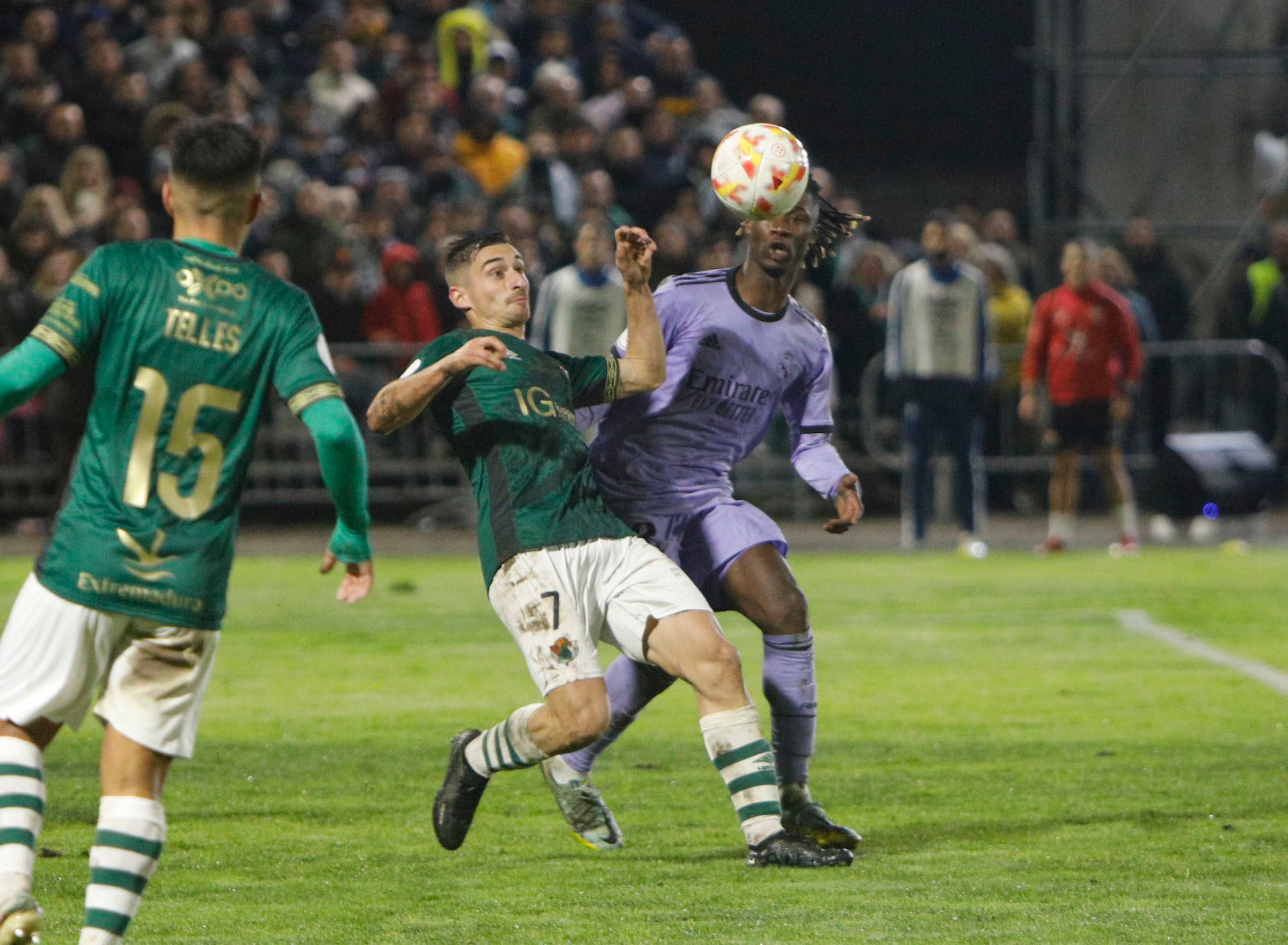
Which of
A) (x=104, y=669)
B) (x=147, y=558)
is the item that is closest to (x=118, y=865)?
(x=104, y=669)

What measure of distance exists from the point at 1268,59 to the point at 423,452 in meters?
10.3

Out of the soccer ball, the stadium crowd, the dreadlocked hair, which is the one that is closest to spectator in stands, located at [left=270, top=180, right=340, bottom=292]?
the stadium crowd

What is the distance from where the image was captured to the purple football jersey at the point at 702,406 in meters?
6.34

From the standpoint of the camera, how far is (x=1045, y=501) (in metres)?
18.7

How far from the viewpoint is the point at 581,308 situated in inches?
583

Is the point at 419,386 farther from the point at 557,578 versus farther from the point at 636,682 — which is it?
the point at 636,682

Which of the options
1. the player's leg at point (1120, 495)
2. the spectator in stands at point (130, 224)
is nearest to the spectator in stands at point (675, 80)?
the player's leg at point (1120, 495)

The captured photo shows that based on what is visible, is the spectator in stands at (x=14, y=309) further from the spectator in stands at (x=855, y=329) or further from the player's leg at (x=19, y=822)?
the player's leg at (x=19, y=822)

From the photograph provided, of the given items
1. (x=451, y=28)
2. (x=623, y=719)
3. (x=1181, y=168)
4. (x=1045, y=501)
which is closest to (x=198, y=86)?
(x=451, y=28)

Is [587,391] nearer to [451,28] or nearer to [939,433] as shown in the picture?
[939,433]

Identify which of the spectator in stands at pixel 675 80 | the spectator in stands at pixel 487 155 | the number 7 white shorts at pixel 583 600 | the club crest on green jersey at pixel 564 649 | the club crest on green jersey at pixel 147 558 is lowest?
the club crest on green jersey at pixel 564 649

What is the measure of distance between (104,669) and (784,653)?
2.43 metres

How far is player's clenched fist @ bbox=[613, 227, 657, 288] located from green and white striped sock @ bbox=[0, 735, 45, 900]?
215cm

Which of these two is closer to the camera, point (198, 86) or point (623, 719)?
point (623, 719)
